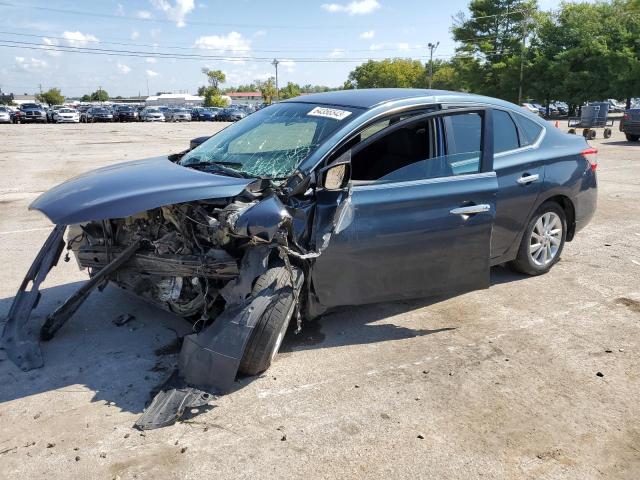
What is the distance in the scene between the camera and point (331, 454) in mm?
2695

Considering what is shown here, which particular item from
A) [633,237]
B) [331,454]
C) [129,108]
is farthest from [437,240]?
[129,108]

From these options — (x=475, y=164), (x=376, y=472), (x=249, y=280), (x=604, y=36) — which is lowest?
(x=376, y=472)

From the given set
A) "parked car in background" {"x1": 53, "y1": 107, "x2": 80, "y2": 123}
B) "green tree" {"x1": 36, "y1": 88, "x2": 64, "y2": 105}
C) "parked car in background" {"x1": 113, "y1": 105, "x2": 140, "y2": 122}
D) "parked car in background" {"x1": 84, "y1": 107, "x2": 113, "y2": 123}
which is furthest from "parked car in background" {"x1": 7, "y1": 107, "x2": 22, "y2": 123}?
"green tree" {"x1": 36, "y1": 88, "x2": 64, "y2": 105}

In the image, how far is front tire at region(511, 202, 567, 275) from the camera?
196 inches

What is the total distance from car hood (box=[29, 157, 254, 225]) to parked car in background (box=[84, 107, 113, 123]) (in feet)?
152

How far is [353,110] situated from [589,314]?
2.57 m

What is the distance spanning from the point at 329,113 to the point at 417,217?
104 cm

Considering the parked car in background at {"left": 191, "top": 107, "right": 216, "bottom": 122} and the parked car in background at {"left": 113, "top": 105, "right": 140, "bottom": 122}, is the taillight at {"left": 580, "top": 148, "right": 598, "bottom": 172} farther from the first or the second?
the parked car in background at {"left": 191, "top": 107, "right": 216, "bottom": 122}

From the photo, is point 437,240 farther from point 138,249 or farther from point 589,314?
point 138,249

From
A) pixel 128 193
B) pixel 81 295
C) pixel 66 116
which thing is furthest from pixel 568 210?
pixel 66 116

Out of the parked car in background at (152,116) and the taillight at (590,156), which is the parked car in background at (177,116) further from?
the taillight at (590,156)

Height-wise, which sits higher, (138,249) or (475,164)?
(475,164)

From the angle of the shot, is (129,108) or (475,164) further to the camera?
(129,108)

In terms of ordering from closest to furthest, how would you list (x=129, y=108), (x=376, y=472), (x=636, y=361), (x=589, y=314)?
1. (x=376, y=472)
2. (x=636, y=361)
3. (x=589, y=314)
4. (x=129, y=108)
